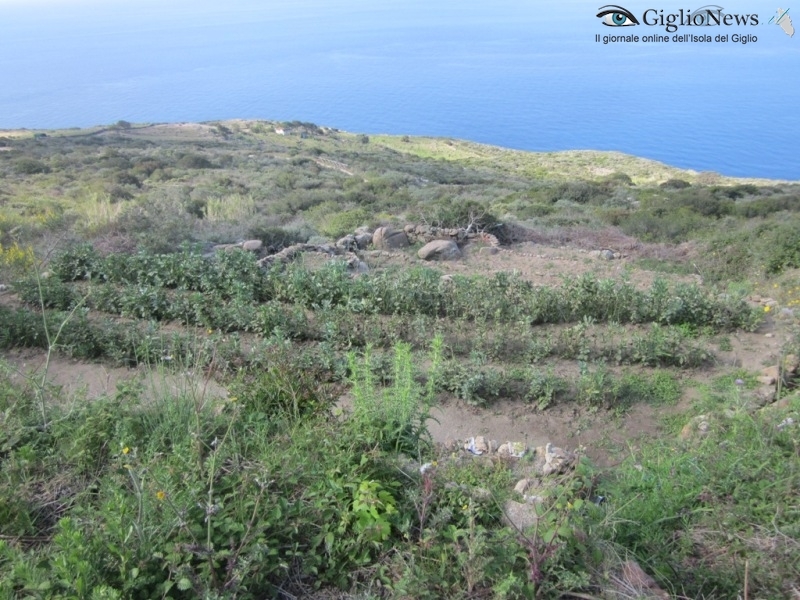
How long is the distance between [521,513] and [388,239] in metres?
9.57

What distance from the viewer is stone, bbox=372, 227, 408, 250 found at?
12.3 metres

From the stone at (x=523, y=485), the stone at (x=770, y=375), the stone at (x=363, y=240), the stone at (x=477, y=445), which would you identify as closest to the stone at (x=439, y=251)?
the stone at (x=363, y=240)

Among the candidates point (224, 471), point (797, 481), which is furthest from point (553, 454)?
point (224, 471)

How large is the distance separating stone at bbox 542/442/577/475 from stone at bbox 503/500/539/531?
1.06 metres

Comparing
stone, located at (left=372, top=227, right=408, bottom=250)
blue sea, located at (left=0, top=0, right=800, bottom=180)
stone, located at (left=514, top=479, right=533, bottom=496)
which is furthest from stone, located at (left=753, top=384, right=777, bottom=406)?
blue sea, located at (left=0, top=0, right=800, bottom=180)

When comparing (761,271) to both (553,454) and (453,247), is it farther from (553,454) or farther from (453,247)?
(553,454)

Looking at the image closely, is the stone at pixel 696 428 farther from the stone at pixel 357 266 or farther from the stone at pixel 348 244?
the stone at pixel 348 244

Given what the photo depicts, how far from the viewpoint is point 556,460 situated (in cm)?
457

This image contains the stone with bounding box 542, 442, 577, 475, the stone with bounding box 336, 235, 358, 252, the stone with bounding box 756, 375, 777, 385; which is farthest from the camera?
the stone with bounding box 336, 235, 358, 252

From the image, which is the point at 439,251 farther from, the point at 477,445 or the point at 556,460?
the point at 556,460

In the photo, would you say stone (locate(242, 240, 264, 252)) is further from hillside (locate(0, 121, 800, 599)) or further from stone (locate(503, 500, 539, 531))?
stone (locate(503, 500, 539, 531))

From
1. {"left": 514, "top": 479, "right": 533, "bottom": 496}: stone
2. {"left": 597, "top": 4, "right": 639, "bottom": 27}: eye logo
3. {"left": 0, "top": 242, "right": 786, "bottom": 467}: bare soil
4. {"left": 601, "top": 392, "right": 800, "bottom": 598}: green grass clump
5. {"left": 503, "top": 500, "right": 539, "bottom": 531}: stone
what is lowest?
{"left": 0, "top": 242, "right": 786, "bottom": 467}: bare soil

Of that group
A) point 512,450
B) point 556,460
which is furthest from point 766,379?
point 512,450

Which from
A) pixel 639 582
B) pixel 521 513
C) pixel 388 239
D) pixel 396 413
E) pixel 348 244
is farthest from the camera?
pixel 388 239
